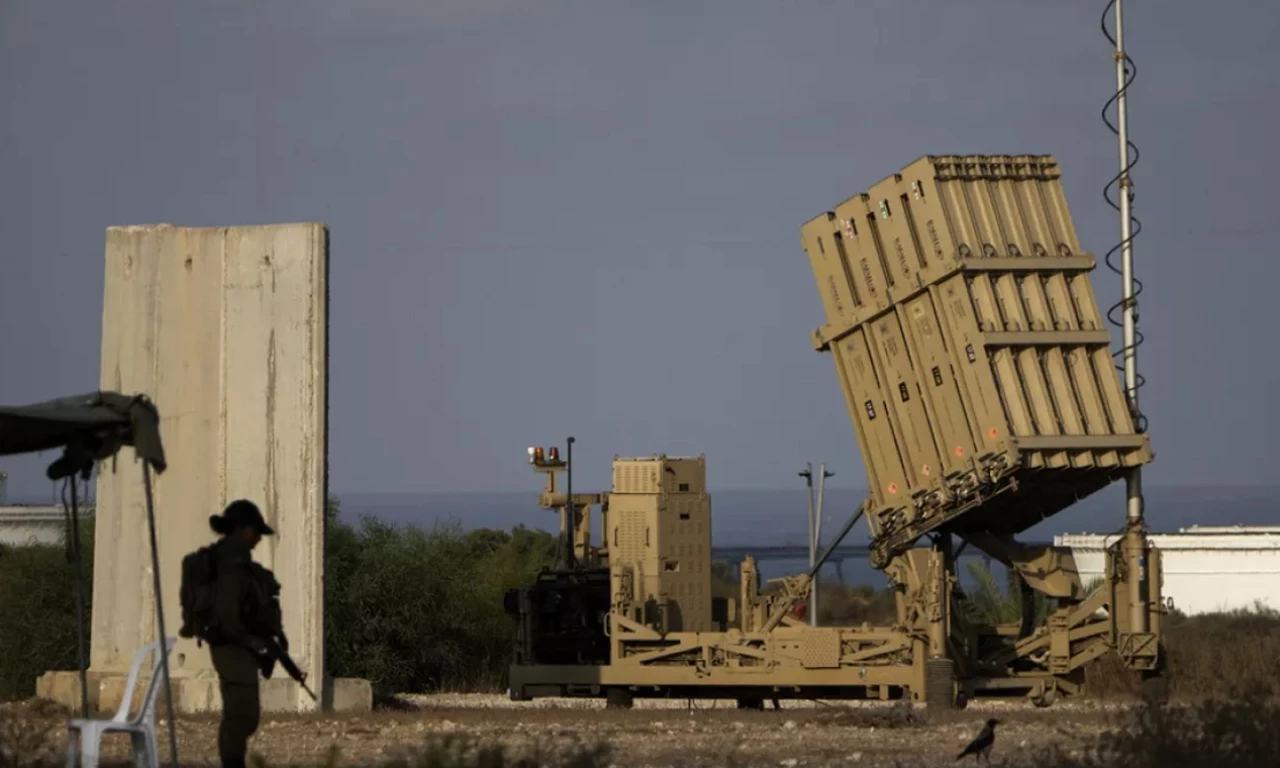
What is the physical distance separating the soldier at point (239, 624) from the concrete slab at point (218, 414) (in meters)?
7.60

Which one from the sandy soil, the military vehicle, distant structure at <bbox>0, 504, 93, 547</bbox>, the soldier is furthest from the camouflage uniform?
distant structure at <bbox>0, 504, 93, 547</bbox>

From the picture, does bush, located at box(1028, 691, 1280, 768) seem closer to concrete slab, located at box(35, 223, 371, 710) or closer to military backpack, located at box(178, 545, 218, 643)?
military backpack, located at box(178, 545, 218, 643)

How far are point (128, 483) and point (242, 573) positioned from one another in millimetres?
8735

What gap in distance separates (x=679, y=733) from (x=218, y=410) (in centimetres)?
551

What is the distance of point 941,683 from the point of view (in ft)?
61.6

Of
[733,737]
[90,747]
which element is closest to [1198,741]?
[733,737]

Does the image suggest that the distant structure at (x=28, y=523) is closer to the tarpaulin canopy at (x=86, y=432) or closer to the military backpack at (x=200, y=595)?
the tarpaulin canopy at (x=86, y=432)

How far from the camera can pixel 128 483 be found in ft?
60.1

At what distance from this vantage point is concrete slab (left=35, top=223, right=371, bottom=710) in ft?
58.6

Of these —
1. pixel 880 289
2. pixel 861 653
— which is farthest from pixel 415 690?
pixel 880 289

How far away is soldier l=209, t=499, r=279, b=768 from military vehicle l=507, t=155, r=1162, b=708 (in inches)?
379

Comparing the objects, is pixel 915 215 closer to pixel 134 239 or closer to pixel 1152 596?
pixel 1152 596

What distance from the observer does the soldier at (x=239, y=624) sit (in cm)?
1002

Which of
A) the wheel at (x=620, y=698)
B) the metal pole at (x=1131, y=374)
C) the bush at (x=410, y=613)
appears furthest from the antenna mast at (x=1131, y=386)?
the bush at (x=410, y=613)
